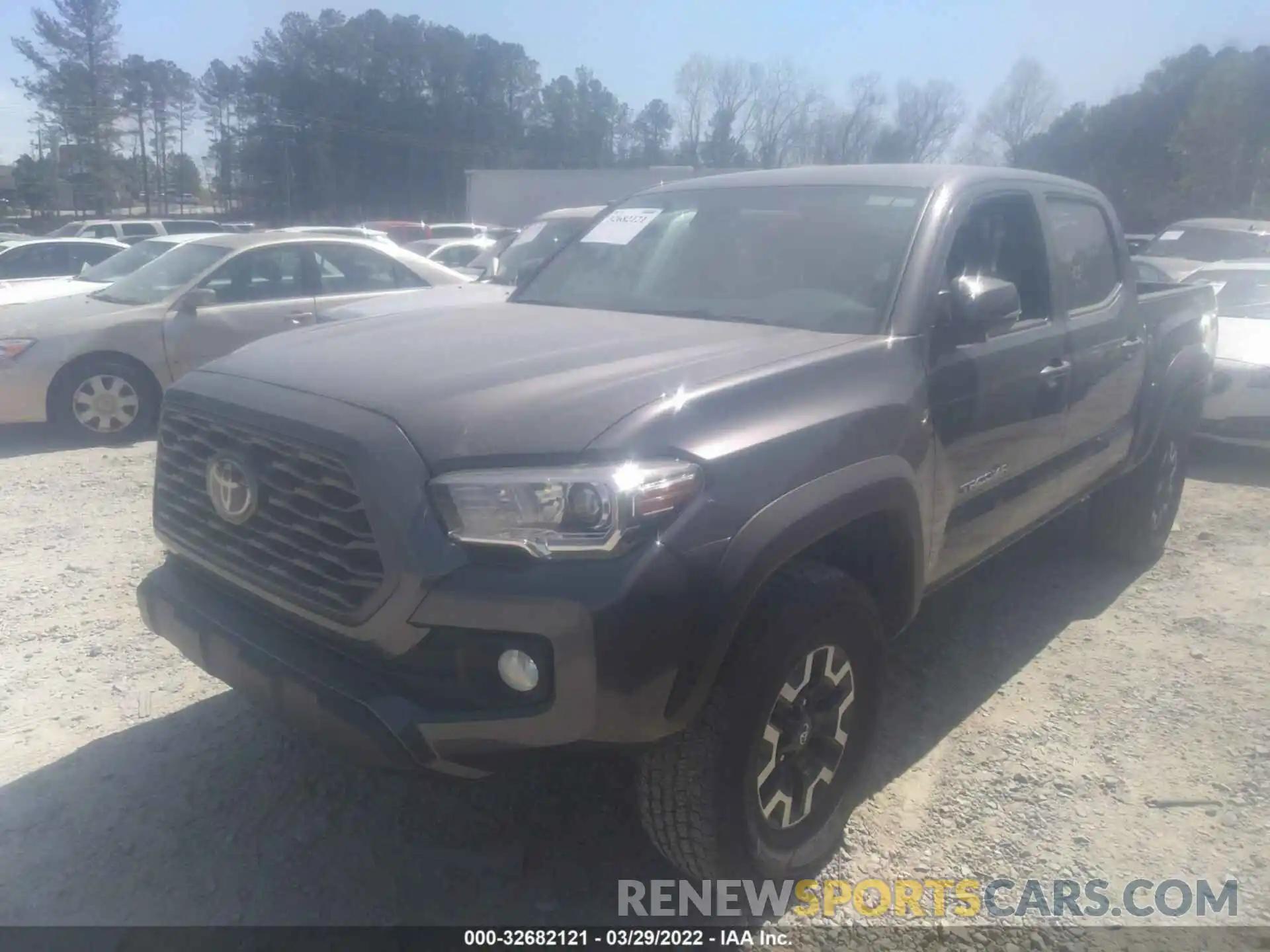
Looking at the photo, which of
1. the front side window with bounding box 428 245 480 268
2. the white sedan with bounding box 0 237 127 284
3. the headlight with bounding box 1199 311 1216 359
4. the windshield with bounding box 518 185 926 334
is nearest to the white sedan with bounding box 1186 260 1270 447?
the headlight with bounding box 1199 311 1216 359

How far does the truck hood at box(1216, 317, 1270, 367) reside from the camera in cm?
775

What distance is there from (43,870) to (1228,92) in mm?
41177

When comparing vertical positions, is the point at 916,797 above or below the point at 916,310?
below

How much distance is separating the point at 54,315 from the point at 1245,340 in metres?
9.21

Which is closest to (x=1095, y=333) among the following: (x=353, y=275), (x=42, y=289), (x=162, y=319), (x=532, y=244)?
(x=532, y=244)

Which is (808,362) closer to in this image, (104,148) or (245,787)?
(245,787)

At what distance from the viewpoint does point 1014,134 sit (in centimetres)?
4862

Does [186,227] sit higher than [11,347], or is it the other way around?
[186,227]

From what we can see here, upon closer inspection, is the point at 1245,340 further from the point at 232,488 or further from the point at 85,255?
the point at 85,255

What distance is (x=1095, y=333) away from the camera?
162 inches

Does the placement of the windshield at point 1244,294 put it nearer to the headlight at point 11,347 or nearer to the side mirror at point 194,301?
the side mirror at point 194,301

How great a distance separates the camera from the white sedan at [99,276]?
9602mm

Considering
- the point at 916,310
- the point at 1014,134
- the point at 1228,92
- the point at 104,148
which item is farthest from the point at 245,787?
the point at 104,148

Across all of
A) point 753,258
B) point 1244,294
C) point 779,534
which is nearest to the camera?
point 779,534
